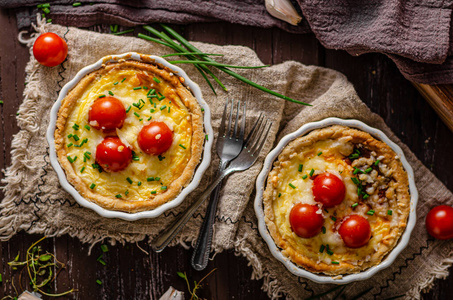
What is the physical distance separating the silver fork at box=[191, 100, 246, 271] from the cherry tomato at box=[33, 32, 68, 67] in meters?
1.25

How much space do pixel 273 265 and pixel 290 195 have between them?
58 cm

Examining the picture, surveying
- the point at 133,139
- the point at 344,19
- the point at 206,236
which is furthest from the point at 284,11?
the point at 206,236

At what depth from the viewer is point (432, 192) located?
3230 millimetres

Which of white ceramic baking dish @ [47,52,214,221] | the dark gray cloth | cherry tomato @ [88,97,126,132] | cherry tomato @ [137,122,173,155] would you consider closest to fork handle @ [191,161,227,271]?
white ceramic baking dish @ [47,52,214,221]

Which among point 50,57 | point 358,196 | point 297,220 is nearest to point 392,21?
point 358,196

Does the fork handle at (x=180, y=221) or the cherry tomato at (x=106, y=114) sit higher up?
the cherry tomato at (x=106, y=114)

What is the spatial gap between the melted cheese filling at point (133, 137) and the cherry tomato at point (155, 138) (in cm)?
7

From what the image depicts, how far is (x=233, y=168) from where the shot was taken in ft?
10.1

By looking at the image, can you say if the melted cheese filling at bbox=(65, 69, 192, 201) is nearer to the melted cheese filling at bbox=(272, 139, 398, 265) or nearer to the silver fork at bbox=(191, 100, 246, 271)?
the silver fork at bbox=(191, 100, 246, 271)

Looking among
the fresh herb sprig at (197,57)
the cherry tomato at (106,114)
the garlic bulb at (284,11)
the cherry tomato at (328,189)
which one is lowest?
the cherry tomato at (328,189)

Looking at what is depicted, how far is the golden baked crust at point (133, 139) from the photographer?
286cm

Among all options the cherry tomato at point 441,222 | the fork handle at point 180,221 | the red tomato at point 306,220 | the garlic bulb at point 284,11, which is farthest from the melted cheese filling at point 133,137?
the cherry tomato at point 441,222

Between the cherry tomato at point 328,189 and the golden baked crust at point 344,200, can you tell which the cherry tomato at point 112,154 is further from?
the cherry tomato at point 328,189

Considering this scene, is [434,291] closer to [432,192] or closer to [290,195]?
[432,192]
